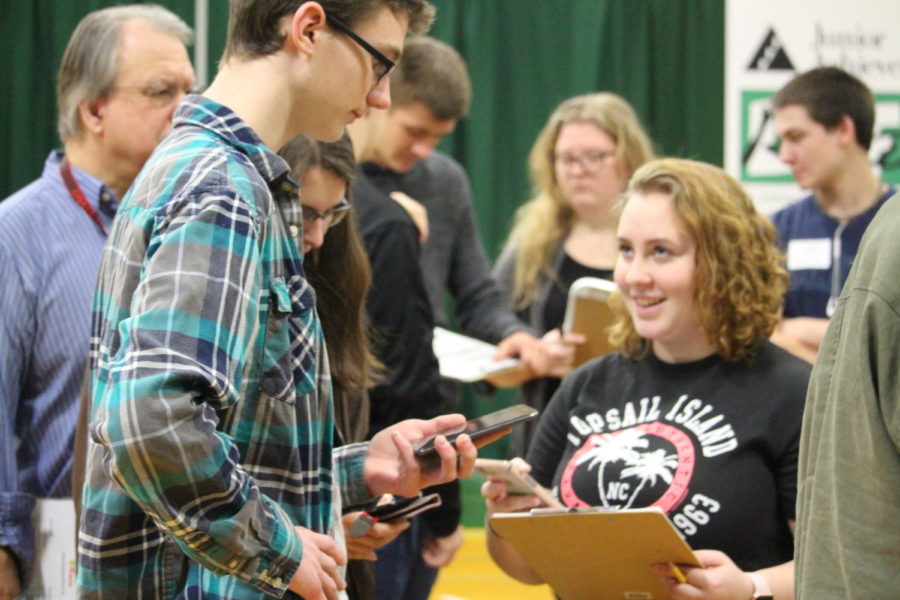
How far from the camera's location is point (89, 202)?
7.80ft


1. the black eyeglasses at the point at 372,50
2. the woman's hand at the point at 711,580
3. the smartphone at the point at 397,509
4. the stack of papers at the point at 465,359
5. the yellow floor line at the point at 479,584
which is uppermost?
the black eyeglasses at the point at 372,50

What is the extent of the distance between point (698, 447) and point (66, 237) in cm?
127

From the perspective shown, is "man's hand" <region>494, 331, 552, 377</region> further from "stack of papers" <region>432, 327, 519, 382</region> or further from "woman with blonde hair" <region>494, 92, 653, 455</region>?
"woman with blonde hair" <region>494, 92, 653, 455</region>

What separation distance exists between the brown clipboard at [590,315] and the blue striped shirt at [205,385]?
164cm

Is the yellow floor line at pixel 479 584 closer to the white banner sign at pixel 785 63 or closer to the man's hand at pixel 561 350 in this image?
the man's hand at pixel 561 350

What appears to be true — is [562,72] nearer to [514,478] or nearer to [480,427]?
[514,478]

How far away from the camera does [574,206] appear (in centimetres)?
372

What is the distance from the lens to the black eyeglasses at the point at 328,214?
203cm

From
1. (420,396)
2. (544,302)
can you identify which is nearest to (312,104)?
(420,396)

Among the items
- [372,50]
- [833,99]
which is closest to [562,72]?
[833,99]

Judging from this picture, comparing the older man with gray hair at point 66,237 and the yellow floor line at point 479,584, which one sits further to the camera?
the yellow floor line at point 479,584

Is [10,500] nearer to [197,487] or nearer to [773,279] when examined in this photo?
[197,487]

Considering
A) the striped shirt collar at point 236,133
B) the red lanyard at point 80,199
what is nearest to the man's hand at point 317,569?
the striped shirt collar at point 236,133

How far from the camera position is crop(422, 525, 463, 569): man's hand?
116 inches
